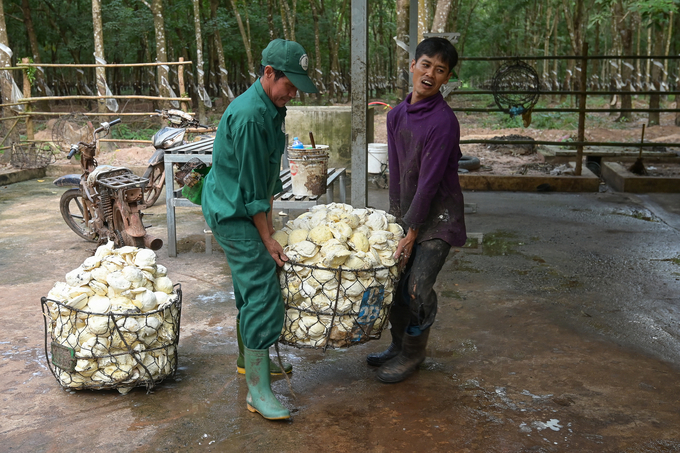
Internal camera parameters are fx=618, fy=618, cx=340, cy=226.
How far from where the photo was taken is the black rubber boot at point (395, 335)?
11.6 ft

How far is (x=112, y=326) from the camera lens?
3102 millimetres

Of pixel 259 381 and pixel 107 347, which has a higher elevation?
pixel 107 347

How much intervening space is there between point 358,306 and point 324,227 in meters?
0.44

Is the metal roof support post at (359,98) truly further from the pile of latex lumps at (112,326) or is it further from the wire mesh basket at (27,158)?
the wire mesh basket at (27,158)

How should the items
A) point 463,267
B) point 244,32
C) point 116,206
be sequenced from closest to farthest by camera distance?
1. point 463,267
2. point 116,206
3. point 244,32

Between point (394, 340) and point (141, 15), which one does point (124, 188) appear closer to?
point (394, 340)

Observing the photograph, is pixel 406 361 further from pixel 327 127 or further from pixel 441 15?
pixel 441 15

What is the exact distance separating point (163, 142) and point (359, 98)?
2.90 m

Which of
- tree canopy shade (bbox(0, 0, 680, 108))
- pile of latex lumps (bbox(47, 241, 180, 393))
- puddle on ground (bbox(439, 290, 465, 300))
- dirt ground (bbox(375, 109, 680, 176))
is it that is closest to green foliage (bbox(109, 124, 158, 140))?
tree canopy shade (bbox(0, 0, 680, 108))

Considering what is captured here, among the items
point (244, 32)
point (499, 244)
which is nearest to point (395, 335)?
point (499, 244)

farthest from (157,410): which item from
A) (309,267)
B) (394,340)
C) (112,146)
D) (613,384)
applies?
(112,146)

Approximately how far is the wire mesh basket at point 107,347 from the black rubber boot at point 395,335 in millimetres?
1199

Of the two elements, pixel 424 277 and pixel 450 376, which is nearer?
pixel 424 277

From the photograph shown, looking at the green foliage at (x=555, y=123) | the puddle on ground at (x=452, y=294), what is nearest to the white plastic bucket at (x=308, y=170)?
the puddle on ground at (x=452, y=294)
